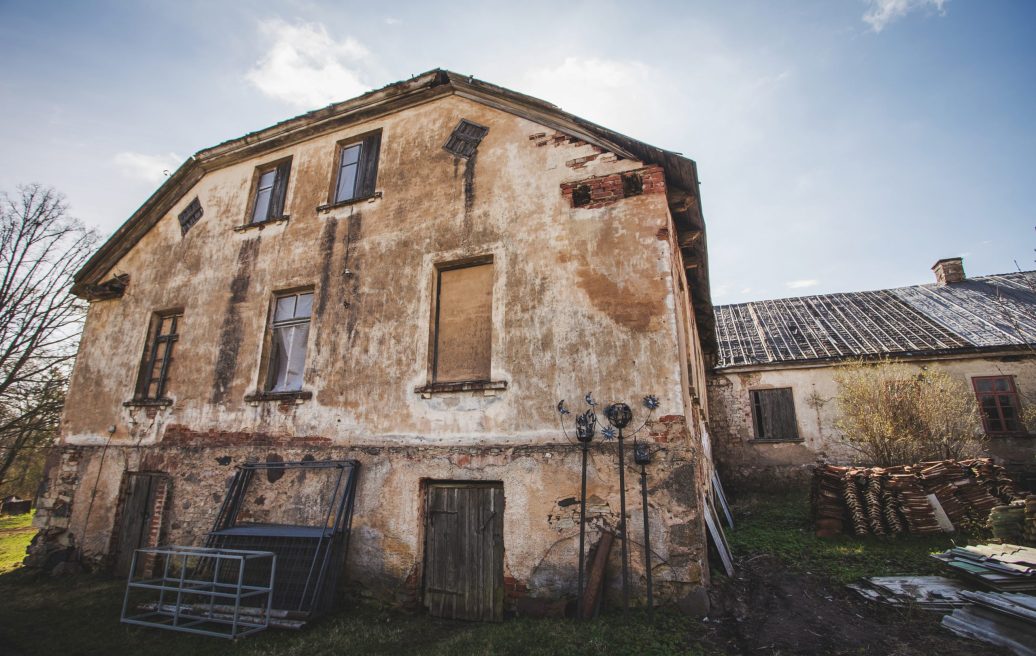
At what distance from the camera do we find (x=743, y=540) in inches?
318

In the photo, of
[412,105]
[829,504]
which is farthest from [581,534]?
[412,105]

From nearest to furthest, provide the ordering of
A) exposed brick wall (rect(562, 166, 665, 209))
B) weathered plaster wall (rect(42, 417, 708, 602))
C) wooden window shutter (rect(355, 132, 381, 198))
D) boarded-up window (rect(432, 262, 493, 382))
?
weathered plaster wall (rect(42, 417, 708, 602)) < exposed brick wall (rect(562, 166, 665, 209)) < boarded-up window (rect(432, 262, 493, 382)) < wooden window shutter (rect(355, 132, 381, 198))

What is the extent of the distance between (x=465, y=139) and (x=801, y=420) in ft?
38.5

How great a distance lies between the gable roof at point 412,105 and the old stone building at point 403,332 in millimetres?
45

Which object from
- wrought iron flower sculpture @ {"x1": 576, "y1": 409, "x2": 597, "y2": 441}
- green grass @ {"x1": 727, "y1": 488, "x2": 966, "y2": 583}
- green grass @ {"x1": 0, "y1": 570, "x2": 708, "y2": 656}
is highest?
wrought iron flower sculpture @ {"x1": 576, "y1": 409, "x2": 597, "y2": 441}

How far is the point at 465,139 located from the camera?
290 inches

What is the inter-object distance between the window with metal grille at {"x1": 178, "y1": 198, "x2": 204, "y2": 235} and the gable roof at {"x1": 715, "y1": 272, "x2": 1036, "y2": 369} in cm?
1368

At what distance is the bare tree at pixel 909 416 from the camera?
10.3 metres

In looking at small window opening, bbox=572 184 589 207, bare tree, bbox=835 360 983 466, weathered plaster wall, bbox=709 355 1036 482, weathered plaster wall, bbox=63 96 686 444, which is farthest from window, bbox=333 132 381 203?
bare tree, bbox=835 360 983 466

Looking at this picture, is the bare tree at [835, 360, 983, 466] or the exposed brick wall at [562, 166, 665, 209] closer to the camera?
the exposed brick wall at [562, 166, 665, 209]

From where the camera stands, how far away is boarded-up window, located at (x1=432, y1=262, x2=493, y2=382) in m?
6.30

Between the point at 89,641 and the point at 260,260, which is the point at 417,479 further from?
the point at 260,260

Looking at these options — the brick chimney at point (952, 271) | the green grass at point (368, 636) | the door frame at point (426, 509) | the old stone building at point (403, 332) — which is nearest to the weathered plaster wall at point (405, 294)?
the old stone building at point (403, 332)

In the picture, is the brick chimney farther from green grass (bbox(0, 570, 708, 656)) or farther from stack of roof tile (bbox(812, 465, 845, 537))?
green grass (bbox(0, 570, 708, 656))
